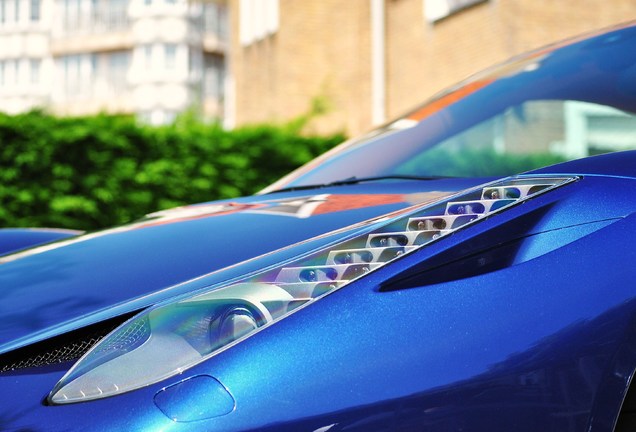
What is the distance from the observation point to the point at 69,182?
9.27 meters

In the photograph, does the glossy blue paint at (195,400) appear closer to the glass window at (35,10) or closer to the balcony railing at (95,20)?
the balcony railing at (95,20)

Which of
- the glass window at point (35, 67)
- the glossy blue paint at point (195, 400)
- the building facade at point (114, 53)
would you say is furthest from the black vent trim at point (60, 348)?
the glass window at point (35, 67)

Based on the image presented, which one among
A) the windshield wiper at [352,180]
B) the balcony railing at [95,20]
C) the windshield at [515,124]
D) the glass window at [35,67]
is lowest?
the windshield wiper at [352,180]

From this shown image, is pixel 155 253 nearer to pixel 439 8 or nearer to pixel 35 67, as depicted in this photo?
pixel 439 8

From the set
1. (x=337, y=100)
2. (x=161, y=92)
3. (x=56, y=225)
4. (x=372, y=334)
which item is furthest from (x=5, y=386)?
(x=161, y=92)

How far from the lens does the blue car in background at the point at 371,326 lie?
4.77 feet

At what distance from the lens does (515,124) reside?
116 inches

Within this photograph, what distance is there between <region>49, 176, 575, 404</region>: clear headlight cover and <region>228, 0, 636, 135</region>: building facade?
29.3 feet

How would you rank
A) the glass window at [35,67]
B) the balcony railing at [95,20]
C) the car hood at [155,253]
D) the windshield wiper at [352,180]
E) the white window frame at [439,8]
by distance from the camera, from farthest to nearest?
1. the glass window at [35,67]
2. the balcony railing at [95,20]
3. the white window frame at [439,8]
4. the windshield wiper at [352,180]
5. the car hood at [155,253]

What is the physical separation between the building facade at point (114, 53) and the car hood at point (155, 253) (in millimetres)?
41635

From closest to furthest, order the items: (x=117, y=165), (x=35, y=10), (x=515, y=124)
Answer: (x=515, y=124)
(x=117, y=165)
(x=35, y=10)

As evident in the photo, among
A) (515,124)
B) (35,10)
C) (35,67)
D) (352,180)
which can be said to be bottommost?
(352,180)

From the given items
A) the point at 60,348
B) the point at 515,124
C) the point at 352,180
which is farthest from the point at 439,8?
the point at 60,348

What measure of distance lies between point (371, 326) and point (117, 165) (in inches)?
327
